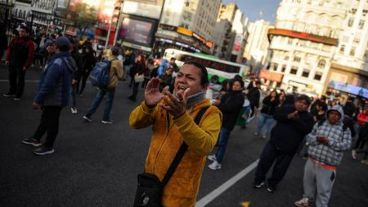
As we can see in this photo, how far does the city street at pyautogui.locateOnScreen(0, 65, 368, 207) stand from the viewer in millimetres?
4148

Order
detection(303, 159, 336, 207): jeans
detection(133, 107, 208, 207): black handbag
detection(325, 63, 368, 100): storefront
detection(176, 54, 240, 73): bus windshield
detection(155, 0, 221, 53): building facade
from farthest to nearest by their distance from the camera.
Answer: detection(155, 0, 221, 53): building facade < detection(325, 63, 368, 100): storefront < detection(176, 54, 240, 73): bus windshield < detection(303, 159, 336, 207): jeans < detection(133, 107, 208, 207): black handbag

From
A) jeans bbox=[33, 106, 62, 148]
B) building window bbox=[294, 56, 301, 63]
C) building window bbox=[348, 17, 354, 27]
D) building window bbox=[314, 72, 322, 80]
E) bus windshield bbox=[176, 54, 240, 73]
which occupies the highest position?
building window bbox=[348, 17, 354, 27]

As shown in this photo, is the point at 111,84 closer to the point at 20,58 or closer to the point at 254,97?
the point at 20,58

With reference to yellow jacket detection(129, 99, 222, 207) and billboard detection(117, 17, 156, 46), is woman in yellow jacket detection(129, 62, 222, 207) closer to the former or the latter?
yellow jacket detection(129, 99, 222, 207)

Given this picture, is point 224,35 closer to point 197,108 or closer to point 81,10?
point 81,10

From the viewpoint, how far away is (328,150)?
517 centimetres

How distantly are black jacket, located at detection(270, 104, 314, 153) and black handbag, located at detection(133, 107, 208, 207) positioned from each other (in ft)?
12.9

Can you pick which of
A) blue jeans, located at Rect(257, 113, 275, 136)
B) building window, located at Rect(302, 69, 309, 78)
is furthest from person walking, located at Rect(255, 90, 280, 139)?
building window, located at Rect(302, 69, 309, 78)

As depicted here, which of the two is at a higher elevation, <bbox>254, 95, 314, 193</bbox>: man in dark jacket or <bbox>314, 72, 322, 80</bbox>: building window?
<bbox>314, 72, 322, 80</bbox>: building window

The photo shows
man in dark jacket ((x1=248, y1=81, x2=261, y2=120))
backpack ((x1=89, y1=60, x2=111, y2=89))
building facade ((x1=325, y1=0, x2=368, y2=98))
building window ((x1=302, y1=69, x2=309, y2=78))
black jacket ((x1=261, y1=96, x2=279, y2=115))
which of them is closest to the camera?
backpack ((x1=89, y1=60, x2=111, y2=89))

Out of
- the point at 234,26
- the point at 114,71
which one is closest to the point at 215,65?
the point at 114,71

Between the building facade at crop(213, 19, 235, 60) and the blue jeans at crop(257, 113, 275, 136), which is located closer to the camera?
the blue jeans at crop(257, 113, 275, 136)

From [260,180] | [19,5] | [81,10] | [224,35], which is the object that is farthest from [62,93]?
[224,35]

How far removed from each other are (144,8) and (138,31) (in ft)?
22.4
